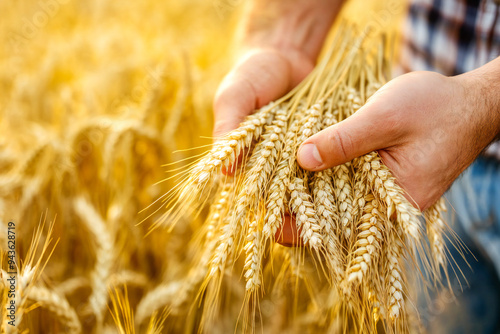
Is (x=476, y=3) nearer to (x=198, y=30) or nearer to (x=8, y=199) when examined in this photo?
(x=8, y=199)

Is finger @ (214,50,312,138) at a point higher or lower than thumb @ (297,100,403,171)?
higher

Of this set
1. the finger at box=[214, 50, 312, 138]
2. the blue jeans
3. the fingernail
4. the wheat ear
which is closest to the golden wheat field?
the wheat ear

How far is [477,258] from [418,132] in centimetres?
93

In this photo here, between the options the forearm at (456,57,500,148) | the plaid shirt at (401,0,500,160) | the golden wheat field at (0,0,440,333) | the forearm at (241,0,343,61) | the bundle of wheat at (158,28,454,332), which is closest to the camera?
the bundle of wheat at (158,28,454,332)

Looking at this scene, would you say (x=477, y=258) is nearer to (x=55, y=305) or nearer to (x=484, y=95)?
(x=484, y=95)

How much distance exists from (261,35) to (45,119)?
1517mm

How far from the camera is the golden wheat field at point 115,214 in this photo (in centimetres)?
95

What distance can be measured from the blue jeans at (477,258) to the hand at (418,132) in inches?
19.7

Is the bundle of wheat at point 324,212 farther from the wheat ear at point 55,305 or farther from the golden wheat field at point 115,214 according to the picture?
the wheat ear at point 55,305

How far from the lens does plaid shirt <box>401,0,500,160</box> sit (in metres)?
1.18

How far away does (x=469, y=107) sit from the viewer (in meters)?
0.84

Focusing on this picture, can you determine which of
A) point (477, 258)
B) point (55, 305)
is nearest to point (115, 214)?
point (55, 305)

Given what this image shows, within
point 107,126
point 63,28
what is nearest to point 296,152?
point 107,126

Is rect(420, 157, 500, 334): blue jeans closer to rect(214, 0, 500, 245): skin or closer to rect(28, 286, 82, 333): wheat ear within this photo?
rect(214, 0, 500, 245): skin
